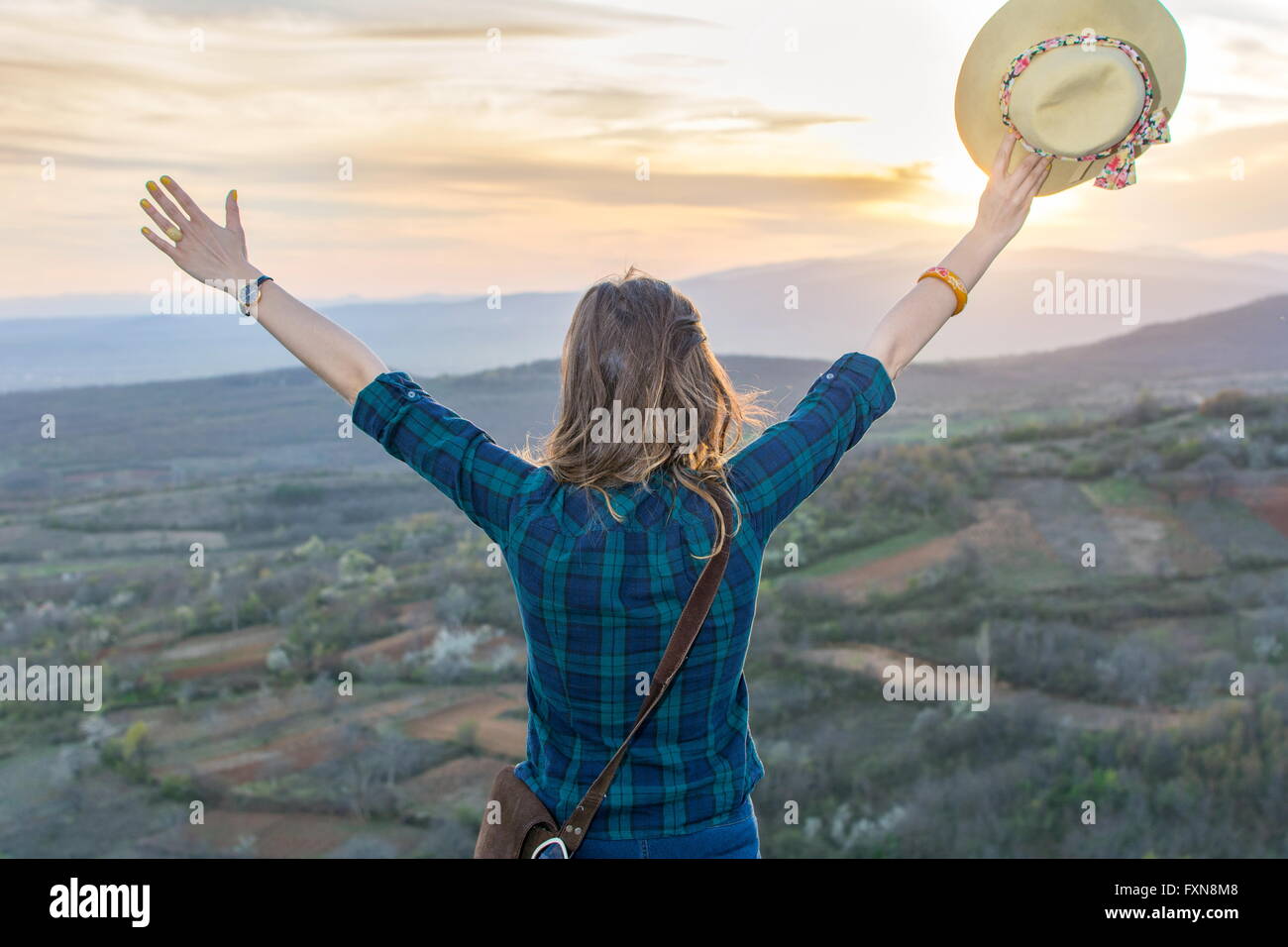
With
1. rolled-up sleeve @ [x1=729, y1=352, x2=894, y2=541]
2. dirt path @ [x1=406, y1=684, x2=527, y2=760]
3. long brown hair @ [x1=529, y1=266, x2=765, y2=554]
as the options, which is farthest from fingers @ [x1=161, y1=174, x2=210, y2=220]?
dirt path @ [x1=406, y1=684, x2=527, y2=760]

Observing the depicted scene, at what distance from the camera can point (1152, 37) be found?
1.75 meters

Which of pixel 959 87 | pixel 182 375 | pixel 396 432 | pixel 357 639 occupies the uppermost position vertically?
pixel 182 375

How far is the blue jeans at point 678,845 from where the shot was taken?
58.3 inches

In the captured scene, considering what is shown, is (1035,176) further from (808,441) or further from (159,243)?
(159,243)

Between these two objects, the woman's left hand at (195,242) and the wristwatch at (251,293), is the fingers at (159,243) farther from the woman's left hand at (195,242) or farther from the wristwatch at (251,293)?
the wristwatch at (251,293)

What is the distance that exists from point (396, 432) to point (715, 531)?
49cm

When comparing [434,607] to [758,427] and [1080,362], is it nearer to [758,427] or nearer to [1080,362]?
[1080,362]

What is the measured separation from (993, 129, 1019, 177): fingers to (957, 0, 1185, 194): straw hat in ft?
0.05

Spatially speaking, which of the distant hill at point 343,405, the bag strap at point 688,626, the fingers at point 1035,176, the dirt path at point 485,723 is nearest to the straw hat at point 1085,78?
the fingers at point 1035,176

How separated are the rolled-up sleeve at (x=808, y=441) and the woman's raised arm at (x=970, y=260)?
0.20 feet

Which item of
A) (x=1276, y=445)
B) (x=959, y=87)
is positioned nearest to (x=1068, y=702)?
(x=1276, y=445)

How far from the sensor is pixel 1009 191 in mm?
1830

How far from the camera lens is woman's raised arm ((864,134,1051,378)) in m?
1.70

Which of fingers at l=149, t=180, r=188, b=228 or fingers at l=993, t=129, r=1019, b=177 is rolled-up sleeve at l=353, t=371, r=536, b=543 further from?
fingers at l=993, t=129, r=1019, b=177
